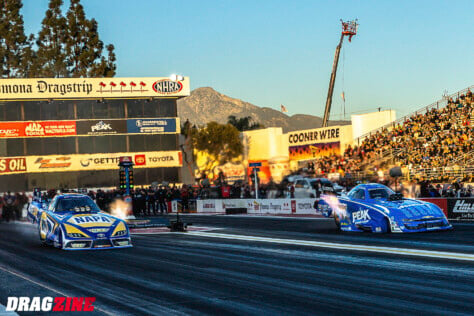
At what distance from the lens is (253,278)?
424 inches

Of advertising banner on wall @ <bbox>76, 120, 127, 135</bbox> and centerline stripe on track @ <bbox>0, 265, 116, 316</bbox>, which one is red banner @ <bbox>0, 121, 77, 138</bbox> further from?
centerline stripe on track @ <bbox>0, 265, 116, 316</bbox>

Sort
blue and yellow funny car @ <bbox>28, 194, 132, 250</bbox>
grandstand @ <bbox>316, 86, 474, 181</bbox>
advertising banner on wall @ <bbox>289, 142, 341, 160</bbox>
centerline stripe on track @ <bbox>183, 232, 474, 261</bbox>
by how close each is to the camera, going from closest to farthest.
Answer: centerline stripe on track @ <bbox>183, 232, 474, 261</bbox>
blue and yellow funny car @ <bbox>28, 194, 132, 250</bbox>
grandstand @ <bbox>316, 86, 474, 181</bbox>
advertising banner on wall @ <bbox>289, 142, 341, 160</bbox>

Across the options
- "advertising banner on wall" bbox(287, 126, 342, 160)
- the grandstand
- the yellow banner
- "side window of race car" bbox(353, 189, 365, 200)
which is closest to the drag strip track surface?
"side window of race car" bbox(353, 189, 365, 200)

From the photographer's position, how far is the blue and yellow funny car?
16.4m

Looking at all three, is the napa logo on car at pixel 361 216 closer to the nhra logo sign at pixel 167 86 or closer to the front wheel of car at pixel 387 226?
the front wheel of car at pixel 387 226

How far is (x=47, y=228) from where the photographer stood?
18125 mm

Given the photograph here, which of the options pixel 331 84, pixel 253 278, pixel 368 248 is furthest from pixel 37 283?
pixel 331 84

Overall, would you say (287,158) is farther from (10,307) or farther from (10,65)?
(10,307)

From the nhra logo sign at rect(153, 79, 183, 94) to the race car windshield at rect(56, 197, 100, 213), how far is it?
48.2 metres

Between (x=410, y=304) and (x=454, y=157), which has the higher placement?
(x=454, y=157)

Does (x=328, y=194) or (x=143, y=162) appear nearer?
(x=328, y=194)

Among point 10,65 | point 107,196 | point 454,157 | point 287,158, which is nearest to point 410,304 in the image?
point 454,157

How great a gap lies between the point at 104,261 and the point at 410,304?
7.66m

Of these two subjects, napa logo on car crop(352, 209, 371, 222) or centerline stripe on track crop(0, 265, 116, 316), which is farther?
napa logo on car crop(352, 209, 371, 222)
